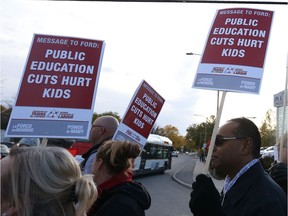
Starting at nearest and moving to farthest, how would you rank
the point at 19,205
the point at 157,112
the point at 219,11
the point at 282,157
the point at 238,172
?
1. the point at 19,205
2. the point at 238,172
3. the point at 282,157
4. the point at 219,11
5. the point at 157,112

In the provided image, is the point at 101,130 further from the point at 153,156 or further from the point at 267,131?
the point at 267,131

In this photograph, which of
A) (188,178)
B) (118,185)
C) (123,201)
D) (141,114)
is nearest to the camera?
(123,201)

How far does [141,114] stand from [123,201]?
9.60ft

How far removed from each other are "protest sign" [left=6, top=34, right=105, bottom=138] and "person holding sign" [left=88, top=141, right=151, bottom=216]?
1.25 m

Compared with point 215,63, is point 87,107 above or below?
below

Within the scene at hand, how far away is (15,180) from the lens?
175 centimetres

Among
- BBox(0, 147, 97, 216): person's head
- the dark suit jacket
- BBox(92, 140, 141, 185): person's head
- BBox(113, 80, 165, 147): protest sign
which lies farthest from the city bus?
BBox(0, 147, 97, 216): person's head

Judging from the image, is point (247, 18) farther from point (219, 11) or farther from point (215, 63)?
point (215, 63)

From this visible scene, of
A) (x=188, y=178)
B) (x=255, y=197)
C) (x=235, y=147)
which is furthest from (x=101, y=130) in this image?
(x=188, y=178)

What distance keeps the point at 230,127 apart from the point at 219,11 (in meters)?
2.07

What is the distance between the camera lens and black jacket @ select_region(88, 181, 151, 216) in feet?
8.04

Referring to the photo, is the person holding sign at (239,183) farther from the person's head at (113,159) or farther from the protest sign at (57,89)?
the protest sign at (57,89)

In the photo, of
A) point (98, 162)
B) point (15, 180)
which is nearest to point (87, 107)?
point (98, 162)

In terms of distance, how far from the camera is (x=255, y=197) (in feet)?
7.57
